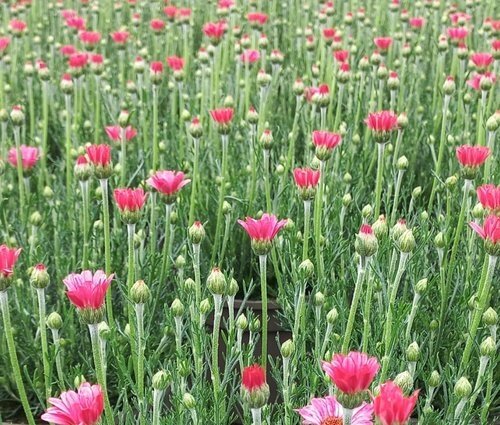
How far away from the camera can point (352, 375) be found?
0.82m

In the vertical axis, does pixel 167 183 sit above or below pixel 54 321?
above

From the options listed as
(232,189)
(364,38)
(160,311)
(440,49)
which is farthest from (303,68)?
(160,311)

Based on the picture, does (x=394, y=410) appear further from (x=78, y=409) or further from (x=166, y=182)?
(x=166, y=182)

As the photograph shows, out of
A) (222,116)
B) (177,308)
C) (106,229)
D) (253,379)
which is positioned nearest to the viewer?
(253,379)

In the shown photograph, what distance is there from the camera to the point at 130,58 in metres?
3.13

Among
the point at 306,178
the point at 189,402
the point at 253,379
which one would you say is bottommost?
the point at 189,402

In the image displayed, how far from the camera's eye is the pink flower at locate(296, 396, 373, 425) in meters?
0.91

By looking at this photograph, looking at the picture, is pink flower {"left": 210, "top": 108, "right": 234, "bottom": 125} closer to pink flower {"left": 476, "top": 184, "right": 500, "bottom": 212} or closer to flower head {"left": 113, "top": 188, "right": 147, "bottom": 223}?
flower head {"left": 113, "top": 188, "right": 147, "bottom": 223}

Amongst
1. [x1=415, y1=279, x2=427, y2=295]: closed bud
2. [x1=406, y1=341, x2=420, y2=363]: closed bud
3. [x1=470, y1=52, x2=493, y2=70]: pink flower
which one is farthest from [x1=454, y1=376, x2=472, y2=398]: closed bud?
[x1=470, y1=52, x2=493, y2=70]: pink flower

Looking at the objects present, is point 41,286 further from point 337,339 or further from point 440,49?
point 440,49

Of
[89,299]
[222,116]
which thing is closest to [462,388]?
[89,299]

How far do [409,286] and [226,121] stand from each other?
20.1 inches

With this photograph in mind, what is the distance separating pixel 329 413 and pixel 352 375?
0.47 feet

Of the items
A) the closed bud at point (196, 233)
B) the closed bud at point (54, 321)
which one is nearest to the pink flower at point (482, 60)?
the closed bud at point (196, 233)
